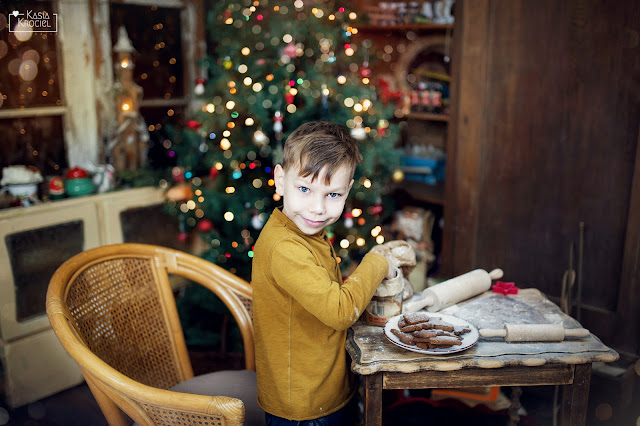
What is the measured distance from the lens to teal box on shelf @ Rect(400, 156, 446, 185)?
11.9 ft

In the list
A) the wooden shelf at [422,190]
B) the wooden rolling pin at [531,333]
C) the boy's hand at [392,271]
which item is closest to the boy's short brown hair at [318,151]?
the boy's hand at [392,271]

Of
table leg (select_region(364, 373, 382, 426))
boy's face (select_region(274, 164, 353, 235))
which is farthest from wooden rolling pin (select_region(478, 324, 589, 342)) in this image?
boy's face (select_region(274, 164, 353, 235))

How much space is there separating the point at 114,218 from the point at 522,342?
2196 mm

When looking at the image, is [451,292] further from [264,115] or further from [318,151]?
[264,115]

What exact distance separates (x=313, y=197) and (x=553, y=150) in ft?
→ 5.29

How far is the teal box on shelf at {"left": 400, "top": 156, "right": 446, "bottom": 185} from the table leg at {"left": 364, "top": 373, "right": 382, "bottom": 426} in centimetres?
240

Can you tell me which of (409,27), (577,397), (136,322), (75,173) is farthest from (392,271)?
(409,27)

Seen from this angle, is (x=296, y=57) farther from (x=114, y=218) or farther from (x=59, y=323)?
(x=59, y=323)

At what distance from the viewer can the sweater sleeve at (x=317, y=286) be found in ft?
4.28

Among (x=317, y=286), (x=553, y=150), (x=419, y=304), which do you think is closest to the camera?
(x=317, y=286)

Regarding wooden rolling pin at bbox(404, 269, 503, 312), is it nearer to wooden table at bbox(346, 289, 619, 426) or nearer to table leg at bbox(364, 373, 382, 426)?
wooden table at bbox(346, 289, 619, 426)

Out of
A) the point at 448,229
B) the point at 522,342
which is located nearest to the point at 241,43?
the point at 448,229

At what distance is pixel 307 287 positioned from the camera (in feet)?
4.28

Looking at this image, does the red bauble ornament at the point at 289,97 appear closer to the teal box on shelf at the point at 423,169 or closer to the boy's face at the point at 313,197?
the teal box on shelf at the point at 423,169
